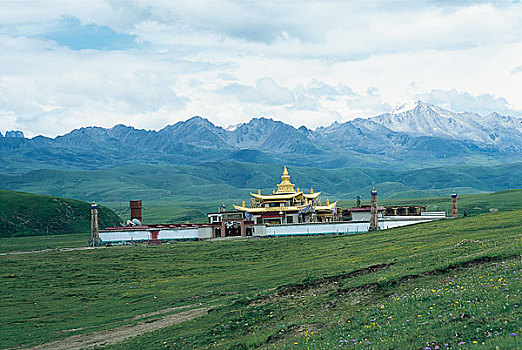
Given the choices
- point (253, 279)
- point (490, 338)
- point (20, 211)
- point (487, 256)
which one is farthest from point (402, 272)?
point (20, 211)

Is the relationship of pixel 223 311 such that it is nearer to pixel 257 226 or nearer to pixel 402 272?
pixel 402 272

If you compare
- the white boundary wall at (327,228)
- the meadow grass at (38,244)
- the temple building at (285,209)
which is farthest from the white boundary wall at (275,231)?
the meadow grass at (38,244)

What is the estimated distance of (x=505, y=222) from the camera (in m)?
61.2

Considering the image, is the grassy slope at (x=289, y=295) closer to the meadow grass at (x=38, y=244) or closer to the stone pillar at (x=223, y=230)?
the meadow grass at (x=38, y=244)

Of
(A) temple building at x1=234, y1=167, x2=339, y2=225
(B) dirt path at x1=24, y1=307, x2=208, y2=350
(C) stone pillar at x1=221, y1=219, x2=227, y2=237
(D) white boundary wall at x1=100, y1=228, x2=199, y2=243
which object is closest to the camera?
(B) dirt path at x1=24, y1=307, x2=208, y2=350

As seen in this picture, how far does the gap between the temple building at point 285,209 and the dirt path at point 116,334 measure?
83.1 metres

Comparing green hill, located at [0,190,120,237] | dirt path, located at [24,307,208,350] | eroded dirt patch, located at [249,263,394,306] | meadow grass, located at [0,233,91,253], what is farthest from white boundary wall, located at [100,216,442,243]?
dirt path, located at [24,307,208,350]

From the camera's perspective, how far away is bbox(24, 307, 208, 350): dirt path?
115 ft

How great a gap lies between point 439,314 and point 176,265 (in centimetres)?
5749

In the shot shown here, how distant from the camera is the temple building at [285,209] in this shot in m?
124

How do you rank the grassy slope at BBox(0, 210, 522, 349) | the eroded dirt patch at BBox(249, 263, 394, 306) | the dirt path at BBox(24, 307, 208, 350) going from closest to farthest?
the grassy slope at BBox(0, 210, 522, 349) < the dirt path at BBox(24, 307, 208, 350) < the eroded dirt patch at BBox(249, 263, 394, 306)

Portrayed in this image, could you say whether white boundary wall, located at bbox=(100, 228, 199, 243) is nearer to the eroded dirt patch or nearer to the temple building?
the temple building

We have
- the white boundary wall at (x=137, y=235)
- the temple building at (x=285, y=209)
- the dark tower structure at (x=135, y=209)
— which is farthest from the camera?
the dark tower structure at (x=135, y=209)

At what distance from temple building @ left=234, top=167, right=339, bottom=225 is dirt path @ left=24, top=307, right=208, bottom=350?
83.1 metres
